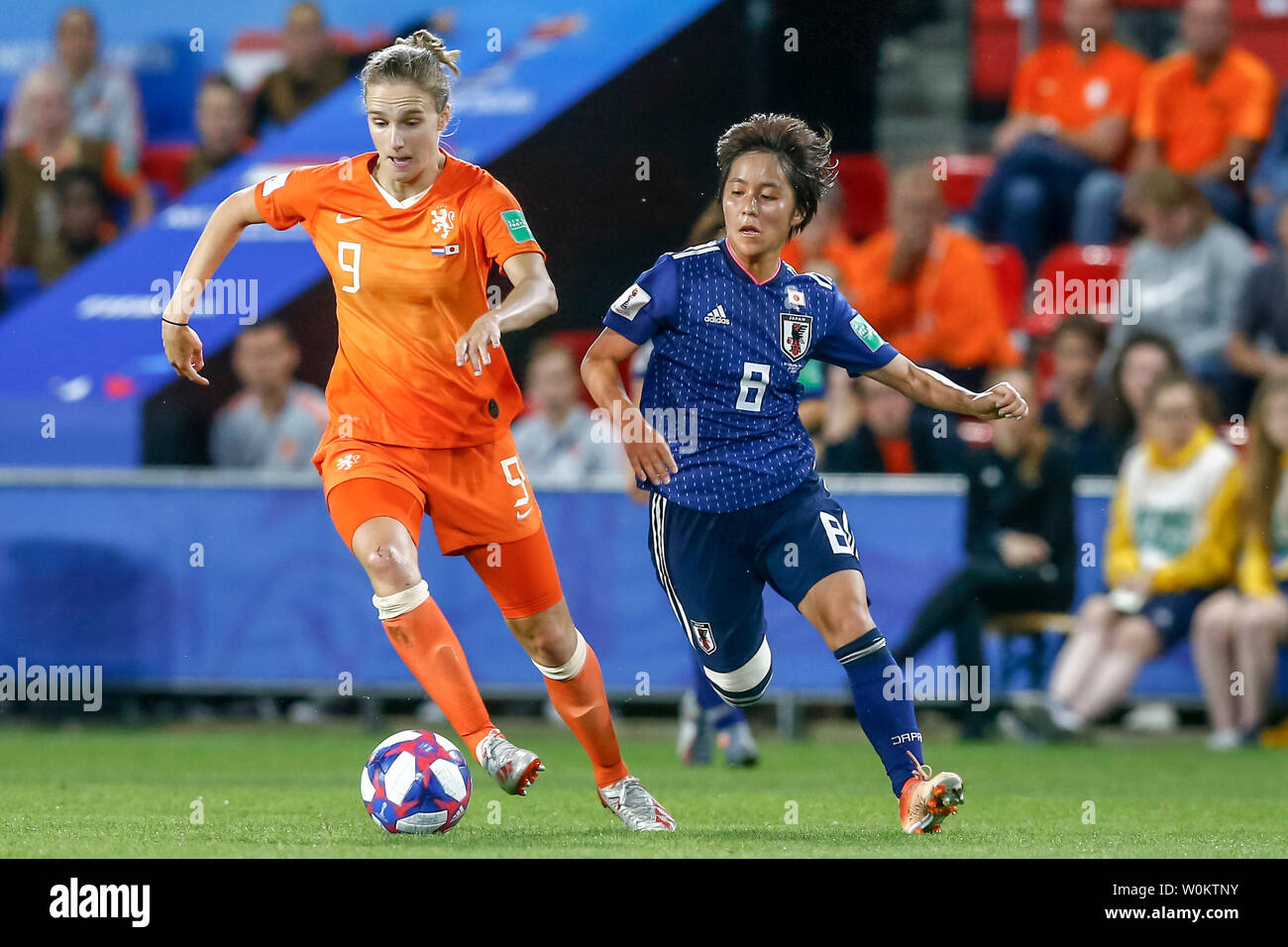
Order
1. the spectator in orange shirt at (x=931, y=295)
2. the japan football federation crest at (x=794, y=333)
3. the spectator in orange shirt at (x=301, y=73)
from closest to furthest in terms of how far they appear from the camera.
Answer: the japan football federation crest at (x=794, y=333) → the spectator in orange shirt at (x=931, y=295) → the spectator in orange shirt at (x=301, y=73)

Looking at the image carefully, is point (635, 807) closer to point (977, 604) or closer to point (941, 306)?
point (977, 604)

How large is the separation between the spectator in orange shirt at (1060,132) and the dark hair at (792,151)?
233 inches

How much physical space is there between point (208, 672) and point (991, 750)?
13.9 ft

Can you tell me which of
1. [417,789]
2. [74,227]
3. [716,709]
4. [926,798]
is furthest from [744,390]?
[74,227]

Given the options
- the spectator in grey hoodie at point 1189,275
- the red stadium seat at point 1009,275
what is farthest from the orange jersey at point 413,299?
the red stadium seat at point 1009,275

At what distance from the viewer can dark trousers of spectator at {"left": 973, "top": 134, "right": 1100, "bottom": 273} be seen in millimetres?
11820

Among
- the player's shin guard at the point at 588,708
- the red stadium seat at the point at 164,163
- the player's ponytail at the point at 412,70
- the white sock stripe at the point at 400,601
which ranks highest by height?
the red stadium seat at the point at 164,163

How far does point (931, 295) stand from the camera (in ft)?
34.8

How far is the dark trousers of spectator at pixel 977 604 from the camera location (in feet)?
32.8

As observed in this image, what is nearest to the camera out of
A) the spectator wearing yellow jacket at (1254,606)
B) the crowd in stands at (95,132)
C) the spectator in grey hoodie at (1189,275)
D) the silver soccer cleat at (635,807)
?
the silver soccer cleat at (635,807)

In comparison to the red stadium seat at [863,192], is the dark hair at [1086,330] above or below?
below

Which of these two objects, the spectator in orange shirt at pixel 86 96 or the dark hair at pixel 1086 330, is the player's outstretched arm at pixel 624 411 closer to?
the dark hair at pixel 1086 330

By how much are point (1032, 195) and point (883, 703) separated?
671cm
